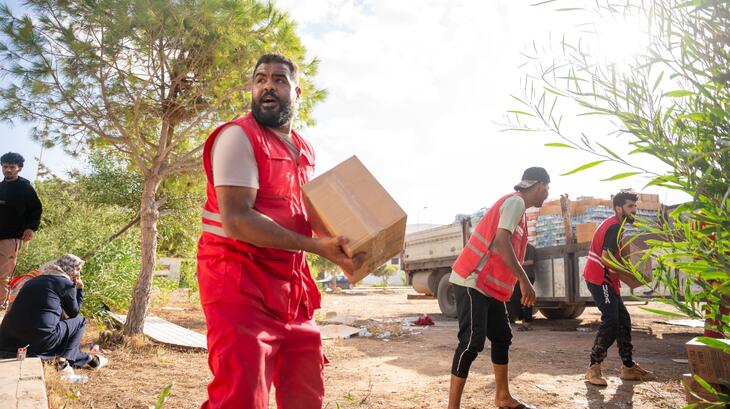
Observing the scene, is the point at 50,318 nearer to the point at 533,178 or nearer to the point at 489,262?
the point at 489,262

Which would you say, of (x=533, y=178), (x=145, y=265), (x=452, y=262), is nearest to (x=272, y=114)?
(x=533, y=178)

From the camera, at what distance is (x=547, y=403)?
4.30 m

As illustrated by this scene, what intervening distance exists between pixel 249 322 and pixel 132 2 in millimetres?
5567

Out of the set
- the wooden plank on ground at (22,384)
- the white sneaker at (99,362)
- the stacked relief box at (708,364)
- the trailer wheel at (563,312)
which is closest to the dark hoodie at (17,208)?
the white sneaker at (99,362)

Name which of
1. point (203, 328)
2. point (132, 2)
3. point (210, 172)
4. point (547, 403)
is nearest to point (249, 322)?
point (210, 172)

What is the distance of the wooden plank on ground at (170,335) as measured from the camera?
6758 millimetres

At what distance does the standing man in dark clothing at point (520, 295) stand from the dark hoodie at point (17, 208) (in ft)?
23.8

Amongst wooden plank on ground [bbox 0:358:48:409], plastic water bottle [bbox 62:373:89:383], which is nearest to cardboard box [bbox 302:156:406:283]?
wooden plank on ground [bbox 0:358:48:409]

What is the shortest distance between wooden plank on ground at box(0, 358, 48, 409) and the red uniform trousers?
2.06 metres

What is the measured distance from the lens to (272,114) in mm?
2133

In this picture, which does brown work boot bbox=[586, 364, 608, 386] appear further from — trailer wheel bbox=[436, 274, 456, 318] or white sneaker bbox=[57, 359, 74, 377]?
trailer wheel bbox=[436, 274, 456, 318]

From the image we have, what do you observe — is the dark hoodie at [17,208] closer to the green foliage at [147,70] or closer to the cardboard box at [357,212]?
the green foliage at [147,70]

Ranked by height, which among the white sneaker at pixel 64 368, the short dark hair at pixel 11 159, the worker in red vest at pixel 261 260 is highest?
the short dark hair at pixel 11 159

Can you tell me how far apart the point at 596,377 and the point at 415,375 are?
1.67 metres
